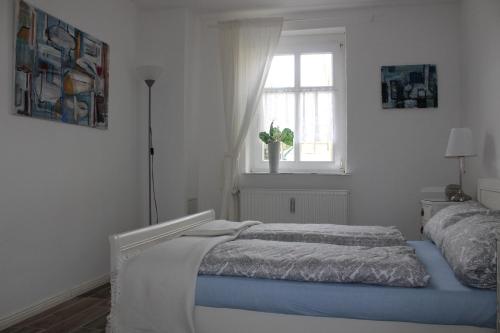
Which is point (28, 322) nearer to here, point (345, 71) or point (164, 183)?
point (164, 183)

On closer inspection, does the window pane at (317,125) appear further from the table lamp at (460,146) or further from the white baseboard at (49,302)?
the white baseboard at (49,302)

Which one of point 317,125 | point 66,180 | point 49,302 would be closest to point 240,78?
point 317,125

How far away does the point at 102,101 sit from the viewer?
3.57 meters

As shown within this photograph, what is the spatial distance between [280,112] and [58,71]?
2.29 meters

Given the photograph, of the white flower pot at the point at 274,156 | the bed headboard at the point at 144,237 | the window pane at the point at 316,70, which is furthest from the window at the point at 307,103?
the bed headboard at the point at 144,237

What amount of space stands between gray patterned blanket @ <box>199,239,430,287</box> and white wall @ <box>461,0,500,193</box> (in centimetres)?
173

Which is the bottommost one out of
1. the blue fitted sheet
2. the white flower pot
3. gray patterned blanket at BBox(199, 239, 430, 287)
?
the blue fitted sheet

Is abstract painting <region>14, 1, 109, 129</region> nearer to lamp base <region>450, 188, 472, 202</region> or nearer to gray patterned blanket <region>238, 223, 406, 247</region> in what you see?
gray patterned blanket <region>238, 223, 406, 247</region>

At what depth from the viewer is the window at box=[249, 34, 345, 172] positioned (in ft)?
14.4

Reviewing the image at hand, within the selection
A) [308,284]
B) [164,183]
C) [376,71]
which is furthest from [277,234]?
[376,71]

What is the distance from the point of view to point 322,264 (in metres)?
1.77

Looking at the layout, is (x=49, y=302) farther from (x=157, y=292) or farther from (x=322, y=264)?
(x=322, y=264)

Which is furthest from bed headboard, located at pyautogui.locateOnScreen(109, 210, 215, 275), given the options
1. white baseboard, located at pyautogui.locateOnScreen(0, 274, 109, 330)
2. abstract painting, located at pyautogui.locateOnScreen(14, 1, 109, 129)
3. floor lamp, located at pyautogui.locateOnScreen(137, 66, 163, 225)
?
floor lamp, located at pyautogui.locateOnScreen(137, 66, 163, 225)

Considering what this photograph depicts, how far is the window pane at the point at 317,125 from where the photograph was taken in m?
4.40
